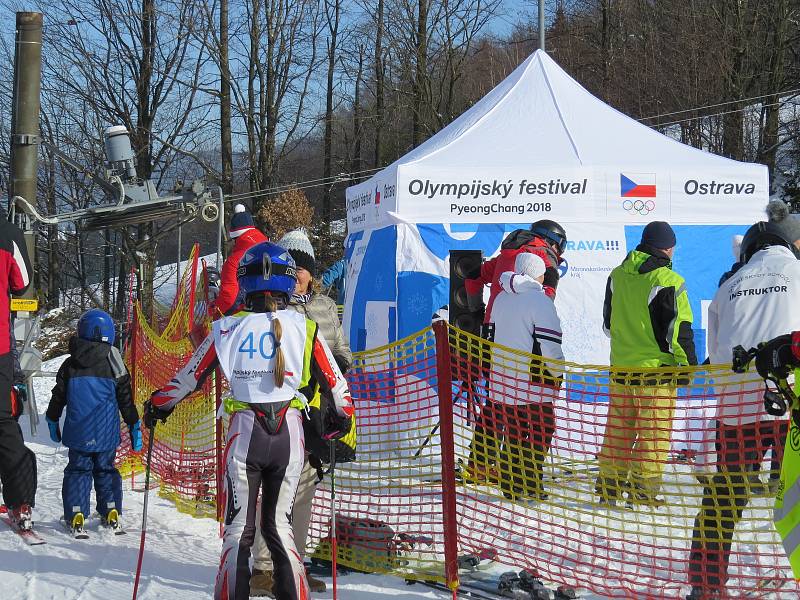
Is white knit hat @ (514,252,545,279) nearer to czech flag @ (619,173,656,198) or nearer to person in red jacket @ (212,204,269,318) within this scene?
person in red jacket @ (212,204,269,318)

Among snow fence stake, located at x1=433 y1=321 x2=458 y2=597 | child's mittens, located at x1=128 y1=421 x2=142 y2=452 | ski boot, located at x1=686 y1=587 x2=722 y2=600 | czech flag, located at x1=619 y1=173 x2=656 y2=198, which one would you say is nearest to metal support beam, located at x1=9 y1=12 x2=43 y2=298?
child's mittens, located at x1=128 y1=421 x2=142 y2=452

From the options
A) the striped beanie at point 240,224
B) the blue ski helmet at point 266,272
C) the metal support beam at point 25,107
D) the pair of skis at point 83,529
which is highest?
the metal support beam at point 25,107

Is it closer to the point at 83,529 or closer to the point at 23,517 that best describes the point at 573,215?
the point at 83,529

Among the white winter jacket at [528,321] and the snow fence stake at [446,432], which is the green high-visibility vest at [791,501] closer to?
the snow fence stake at [446,432]

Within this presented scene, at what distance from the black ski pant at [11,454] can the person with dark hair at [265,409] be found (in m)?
2.38

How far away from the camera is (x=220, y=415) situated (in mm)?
5461

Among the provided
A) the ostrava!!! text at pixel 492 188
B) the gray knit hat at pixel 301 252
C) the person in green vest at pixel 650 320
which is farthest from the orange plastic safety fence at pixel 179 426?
the person in green vest at pixel 650 320

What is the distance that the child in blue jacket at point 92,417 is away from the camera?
5898 mm

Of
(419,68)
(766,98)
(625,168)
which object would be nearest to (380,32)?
(419,68)

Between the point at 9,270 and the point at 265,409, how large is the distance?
9.40 feet

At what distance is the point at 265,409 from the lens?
11.9ft

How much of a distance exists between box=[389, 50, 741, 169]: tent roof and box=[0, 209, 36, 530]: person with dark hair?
4604 millimetres

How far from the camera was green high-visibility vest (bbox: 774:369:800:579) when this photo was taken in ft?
8.26

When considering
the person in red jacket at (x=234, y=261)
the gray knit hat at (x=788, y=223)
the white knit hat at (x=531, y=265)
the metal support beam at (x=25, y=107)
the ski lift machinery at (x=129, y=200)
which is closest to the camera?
the gray knit hat at (x=788, y=223)
